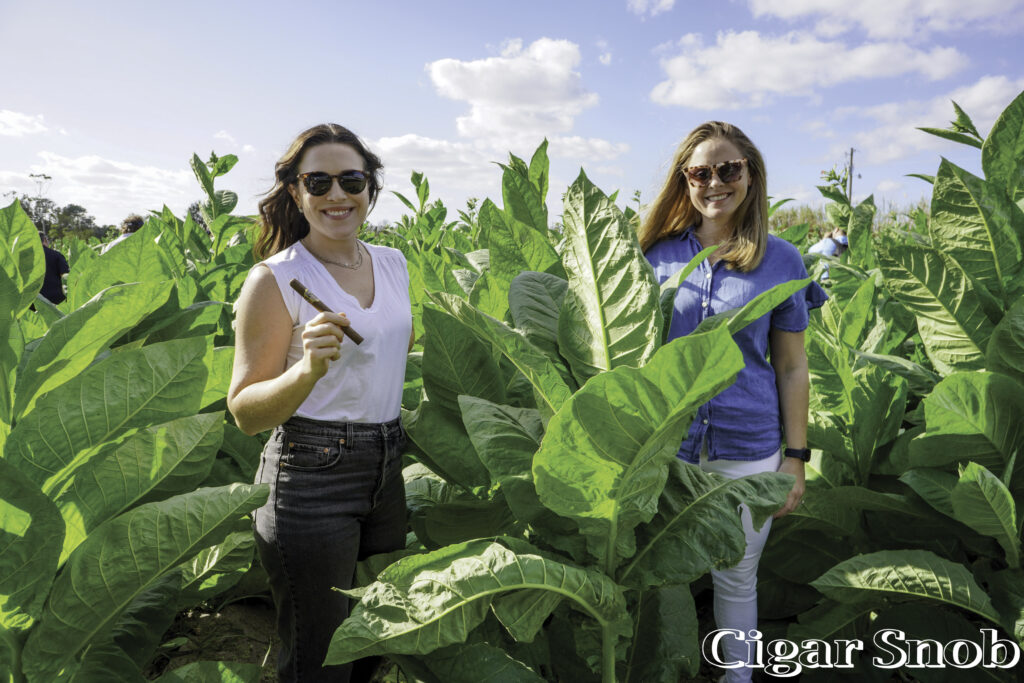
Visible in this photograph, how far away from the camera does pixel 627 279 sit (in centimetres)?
129

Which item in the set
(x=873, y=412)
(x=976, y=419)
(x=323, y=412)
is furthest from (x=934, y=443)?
(x=323, y=412)

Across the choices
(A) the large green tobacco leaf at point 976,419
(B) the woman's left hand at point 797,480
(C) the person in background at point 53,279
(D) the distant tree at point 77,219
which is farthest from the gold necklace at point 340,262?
(D) the distant tree at point 77,219

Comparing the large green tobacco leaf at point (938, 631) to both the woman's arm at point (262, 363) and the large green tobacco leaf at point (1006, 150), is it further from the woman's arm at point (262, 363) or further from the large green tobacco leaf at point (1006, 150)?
the woman's arm at point (262, 363)

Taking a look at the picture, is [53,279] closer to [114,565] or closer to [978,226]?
[114,565]

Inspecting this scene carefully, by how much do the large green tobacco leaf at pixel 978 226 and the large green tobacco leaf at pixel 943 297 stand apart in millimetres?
70

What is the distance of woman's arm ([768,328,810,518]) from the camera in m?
2.38

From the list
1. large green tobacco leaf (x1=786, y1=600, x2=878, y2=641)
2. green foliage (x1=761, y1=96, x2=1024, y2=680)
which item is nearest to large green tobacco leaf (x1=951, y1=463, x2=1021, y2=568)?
green foliage (x1=761, y1=96, x2=1024, y2=680)

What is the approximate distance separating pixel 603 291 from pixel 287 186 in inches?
49.1

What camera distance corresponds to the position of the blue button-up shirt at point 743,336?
7.44 feet

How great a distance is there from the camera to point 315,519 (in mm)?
1899

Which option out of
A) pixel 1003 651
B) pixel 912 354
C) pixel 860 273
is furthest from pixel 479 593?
pixel 912 354

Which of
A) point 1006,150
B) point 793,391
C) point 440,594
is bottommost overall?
point 440,594

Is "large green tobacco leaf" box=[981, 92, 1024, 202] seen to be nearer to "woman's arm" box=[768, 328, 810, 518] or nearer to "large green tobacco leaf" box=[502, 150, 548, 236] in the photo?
"woman's arm" box=[768, 328, 810, 518]

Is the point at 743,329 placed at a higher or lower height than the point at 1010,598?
higher
